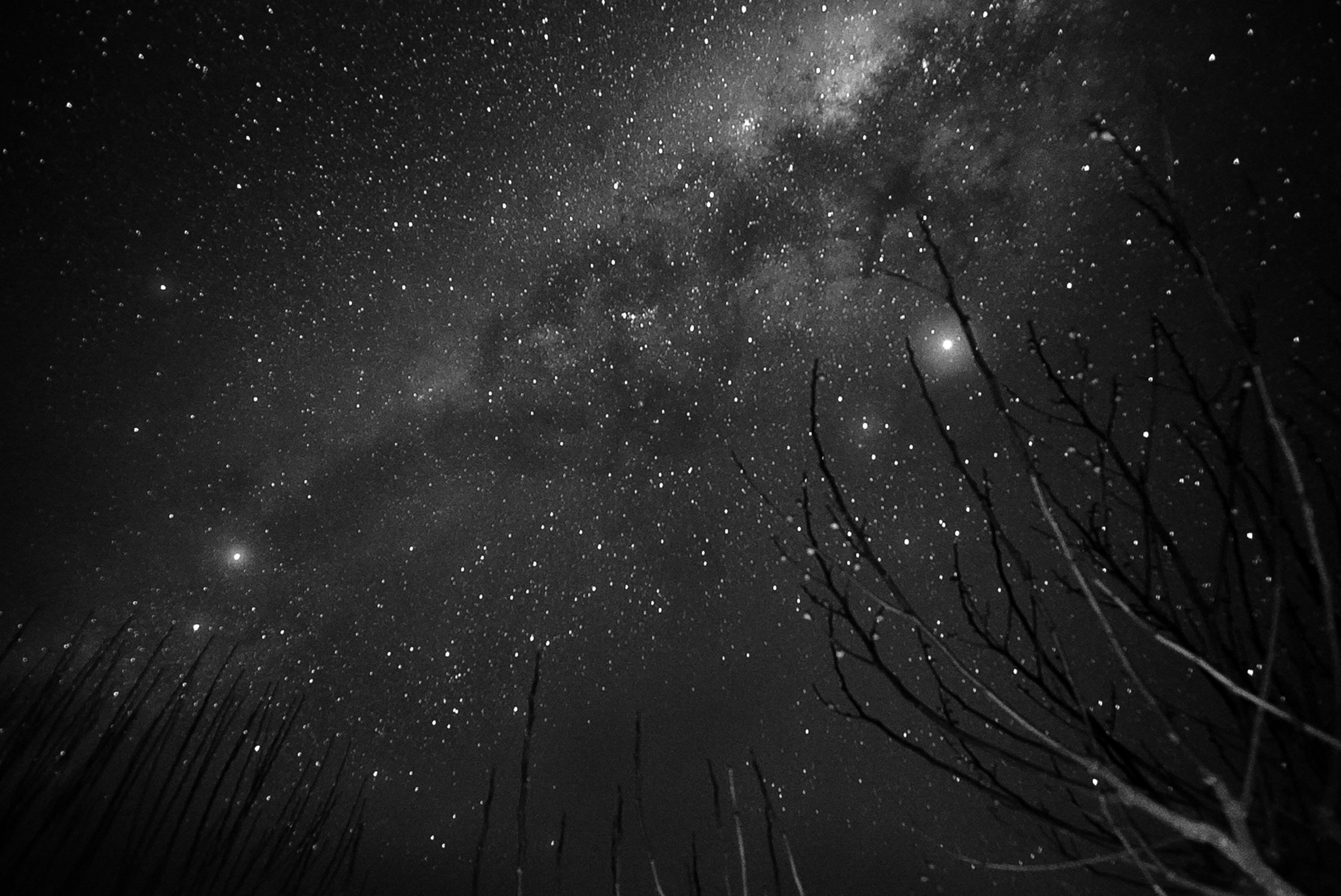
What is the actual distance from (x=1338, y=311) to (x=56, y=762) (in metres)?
14.7

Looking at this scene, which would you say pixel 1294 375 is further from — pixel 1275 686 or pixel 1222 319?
pixel 1222 319

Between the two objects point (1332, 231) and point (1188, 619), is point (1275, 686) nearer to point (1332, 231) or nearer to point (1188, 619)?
point (1188, 619)

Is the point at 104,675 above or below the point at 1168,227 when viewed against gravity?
above

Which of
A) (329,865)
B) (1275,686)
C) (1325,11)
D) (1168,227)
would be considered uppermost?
(1325,11)

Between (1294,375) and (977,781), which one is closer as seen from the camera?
(977,781)

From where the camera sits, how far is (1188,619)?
187 cm

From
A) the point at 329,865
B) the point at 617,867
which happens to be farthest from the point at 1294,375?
the point at 329,865

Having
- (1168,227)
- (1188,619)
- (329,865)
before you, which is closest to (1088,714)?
(1188,619)

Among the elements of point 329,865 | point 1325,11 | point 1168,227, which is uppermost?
point 1325,11

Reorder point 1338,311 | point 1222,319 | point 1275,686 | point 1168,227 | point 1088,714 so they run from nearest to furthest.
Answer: point 1222,319 → point 1168,227 → point 1088,714 → point 1275,686 → point 1338,311

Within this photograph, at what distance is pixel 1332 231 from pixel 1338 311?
1.97 ft

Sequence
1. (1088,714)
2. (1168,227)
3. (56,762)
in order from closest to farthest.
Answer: (1168,227) < (1088,714) < (56,762)

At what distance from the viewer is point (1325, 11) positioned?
3.78 meters

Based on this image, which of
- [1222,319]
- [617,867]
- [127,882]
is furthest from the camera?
[127,882]
